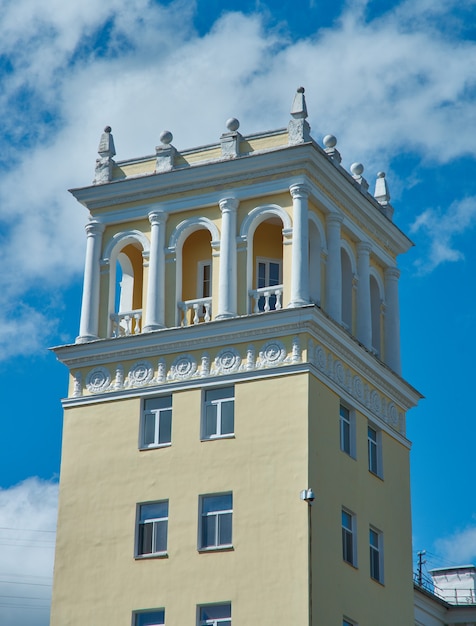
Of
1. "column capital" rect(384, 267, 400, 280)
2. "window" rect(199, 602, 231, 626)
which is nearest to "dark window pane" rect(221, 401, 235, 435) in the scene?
"window" rect(199, 602, 231, 626)

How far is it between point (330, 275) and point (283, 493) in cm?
710

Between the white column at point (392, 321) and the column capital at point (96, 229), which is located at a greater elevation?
the column capital at point (96, 229)

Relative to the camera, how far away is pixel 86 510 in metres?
48.2

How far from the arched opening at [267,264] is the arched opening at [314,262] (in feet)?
3.16

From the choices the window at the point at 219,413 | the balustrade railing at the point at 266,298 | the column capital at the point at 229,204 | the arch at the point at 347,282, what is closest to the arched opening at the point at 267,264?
the balustrade railing at the point at 266,298

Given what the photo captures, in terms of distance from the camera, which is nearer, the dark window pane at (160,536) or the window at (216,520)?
the window at (216,520)

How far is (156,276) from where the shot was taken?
50.0 meters

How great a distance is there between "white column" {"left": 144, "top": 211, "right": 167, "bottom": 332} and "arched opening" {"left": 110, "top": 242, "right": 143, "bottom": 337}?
0.89 m

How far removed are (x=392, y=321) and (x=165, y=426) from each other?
28.7 ft

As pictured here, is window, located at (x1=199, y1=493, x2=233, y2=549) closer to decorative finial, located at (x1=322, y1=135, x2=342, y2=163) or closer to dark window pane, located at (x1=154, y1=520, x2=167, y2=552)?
dark window pane, located at (x1=154, y1=520, x2=167, y2=552)

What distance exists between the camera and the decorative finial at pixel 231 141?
164 ft

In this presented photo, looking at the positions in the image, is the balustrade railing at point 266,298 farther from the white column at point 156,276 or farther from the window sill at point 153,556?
the window sill at point 153,556

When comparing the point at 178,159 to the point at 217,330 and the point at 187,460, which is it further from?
the point at 187,460

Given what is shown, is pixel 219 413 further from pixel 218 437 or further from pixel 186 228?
pixel 186 228
